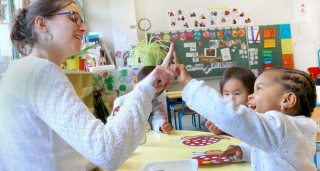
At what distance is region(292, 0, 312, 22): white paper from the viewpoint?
6012 mm

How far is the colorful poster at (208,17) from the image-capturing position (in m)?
5.72

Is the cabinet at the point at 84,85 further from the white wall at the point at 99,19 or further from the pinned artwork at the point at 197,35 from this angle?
the pinned artwork at the point at 197,35

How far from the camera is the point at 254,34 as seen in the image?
584 centimetres

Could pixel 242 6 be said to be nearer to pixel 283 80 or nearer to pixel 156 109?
pixel 156 109

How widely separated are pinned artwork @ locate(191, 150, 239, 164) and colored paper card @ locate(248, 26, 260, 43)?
17.5ft

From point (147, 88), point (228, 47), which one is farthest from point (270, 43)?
point (147, 88)

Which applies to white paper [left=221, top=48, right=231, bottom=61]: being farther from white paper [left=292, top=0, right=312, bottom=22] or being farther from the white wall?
the white wall

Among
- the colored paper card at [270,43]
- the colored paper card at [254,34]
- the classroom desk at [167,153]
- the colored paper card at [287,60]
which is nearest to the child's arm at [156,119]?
the classroom desk at [167,153]

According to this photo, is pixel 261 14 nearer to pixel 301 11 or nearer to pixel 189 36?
pixel 301 11

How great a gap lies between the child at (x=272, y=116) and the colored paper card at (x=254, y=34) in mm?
5369

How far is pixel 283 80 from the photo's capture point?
0.84m

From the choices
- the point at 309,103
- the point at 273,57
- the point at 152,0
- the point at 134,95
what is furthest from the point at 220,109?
the point at 273,57

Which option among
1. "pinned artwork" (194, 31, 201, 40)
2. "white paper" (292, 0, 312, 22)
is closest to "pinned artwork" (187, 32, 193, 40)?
"pinned artwork" (194, 31, 201, 40)

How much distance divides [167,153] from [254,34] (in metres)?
5.44
